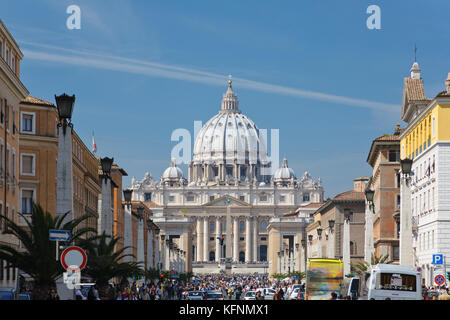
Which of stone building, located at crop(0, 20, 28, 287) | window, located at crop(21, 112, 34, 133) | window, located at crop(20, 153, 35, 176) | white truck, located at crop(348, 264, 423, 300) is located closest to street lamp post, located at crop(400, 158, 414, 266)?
white truck, located at crop(348, 264, 423, 300)

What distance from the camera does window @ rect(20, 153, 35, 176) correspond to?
184 feet

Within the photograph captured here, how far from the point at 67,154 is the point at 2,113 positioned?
44.7 ft

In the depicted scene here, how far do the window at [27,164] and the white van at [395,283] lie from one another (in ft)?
87.2

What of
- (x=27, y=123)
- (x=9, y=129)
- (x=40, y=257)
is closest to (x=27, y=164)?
(x=27, y=123)

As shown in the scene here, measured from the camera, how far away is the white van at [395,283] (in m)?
34.3

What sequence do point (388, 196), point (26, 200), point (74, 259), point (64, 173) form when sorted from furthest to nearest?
point (388, 196) < point (26, 200) < point (64, 173) < point (74, 259)

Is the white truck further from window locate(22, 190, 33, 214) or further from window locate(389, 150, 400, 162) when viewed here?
window locate(389, 150, 400, 162)

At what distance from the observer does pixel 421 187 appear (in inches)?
2571

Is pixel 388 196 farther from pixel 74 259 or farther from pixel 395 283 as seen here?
pixel 74 259

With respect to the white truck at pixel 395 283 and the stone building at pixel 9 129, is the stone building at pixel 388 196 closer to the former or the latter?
the stone building at pixel 9 129

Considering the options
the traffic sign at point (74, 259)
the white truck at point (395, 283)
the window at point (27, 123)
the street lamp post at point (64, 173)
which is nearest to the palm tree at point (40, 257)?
the street lamp post at point (64, 173)

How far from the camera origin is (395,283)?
34500 millimetres

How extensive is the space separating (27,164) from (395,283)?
90.2ft
